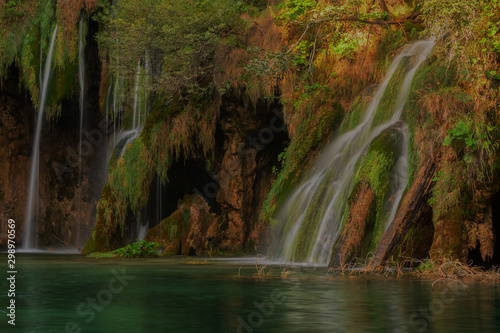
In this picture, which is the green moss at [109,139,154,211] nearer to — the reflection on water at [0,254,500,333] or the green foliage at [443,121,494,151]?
the reflection on water at [0,254,500,333]

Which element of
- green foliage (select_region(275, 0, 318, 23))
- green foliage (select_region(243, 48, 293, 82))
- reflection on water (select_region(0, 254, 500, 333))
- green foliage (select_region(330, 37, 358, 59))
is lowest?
reflection on water (select_region(0, 254, 500, 333))

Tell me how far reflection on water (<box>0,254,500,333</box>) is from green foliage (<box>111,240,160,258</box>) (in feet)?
27.5

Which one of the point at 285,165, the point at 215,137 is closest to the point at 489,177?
the point at 285,165

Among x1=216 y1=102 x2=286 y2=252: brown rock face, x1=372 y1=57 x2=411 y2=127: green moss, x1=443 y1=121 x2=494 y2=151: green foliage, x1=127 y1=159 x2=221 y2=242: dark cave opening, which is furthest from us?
x1=127 y1=159 x2=221 y2=242: dark cave opening

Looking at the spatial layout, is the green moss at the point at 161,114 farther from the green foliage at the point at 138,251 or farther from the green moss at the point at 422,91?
the green moss at the point at 422,91

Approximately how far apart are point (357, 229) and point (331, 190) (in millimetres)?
2404

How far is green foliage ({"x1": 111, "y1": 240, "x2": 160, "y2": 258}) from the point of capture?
21.6 m

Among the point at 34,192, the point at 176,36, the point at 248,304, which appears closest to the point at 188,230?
the point at 176,36

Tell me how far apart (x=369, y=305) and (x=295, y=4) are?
40.9 feet

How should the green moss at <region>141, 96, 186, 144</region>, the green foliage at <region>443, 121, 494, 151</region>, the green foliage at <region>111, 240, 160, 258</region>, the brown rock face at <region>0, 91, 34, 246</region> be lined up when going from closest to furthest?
the green foliage at <region>443, 121, 494, 151</region>
the green foliage at <region>111, 240, 160, 258</region>
the green moss at <region>141, 96, 186, 144</region>
the brown rock face at <region>0, 91, 34, 246</region>

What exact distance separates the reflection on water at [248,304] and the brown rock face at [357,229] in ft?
2.96

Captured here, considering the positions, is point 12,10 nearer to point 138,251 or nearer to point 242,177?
point 242,177

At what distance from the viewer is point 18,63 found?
28.5 m

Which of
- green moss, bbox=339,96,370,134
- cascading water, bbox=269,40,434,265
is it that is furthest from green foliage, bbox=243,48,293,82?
cascading water, bbox=269,40,434,265
